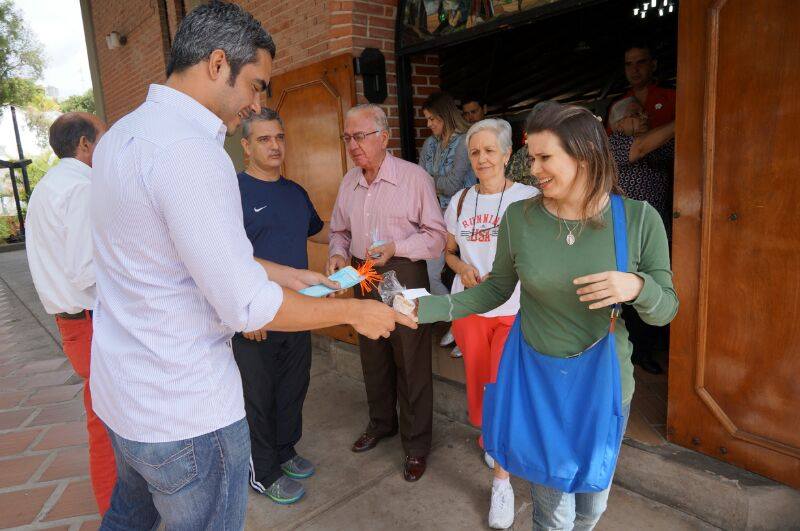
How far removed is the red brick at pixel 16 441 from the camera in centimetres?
378

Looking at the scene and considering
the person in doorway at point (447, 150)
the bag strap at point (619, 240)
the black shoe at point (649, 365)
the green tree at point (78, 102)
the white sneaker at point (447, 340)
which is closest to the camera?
the bag strap at point (619, 240)

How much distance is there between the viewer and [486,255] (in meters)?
2.69

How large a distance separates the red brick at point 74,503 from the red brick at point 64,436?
71 centimetres

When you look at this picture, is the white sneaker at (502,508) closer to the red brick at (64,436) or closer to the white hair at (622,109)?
the white hair at (622,109)

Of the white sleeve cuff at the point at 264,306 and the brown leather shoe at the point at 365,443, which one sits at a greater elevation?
the white sleeve cuff at the point at 264,306

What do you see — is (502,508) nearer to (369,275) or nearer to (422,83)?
(369,275)

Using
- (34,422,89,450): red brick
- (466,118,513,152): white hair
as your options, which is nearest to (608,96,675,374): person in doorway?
(466,118,513,152): white hair

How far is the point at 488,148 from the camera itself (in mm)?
2654

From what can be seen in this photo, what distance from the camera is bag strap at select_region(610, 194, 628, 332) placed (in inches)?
64.1

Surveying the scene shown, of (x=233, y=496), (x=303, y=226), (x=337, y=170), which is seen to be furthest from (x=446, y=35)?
(x=233, y=496)

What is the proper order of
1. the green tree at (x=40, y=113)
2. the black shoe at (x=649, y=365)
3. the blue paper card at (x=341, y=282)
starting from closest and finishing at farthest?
the blue paper card at (x=341, y=282) < the black shoe at (x=649, y=365) < the green tree at (x=40, y=113)

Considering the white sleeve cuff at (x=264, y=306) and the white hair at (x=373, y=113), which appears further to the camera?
the white hair at (x=373, y=113)

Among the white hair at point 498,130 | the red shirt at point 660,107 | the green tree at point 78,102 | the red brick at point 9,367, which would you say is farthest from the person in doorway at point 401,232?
the green tree at point 78,102

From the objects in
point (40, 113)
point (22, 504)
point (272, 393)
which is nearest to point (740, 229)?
point (272, 393)
